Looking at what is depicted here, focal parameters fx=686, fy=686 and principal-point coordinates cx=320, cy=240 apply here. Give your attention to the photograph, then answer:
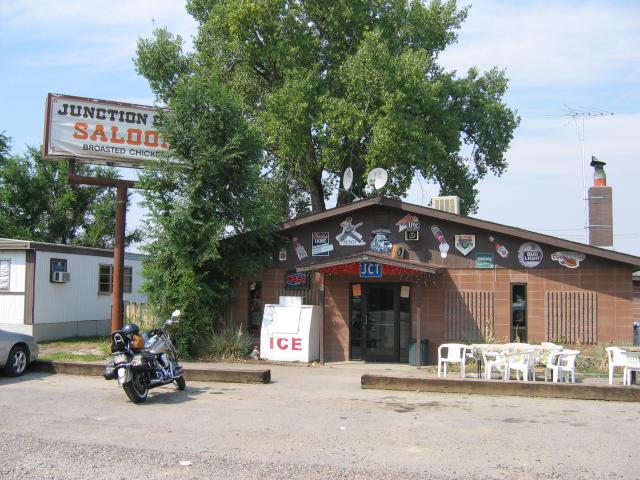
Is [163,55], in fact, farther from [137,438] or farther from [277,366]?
[137,438]

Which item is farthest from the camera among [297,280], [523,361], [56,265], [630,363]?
[56,265]

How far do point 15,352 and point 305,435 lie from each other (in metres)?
8.19

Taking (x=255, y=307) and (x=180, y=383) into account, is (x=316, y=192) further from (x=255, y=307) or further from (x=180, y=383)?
(x=180, y=383)

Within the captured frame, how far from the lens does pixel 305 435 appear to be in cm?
889

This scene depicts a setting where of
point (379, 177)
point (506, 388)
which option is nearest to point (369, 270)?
point (379, 177)

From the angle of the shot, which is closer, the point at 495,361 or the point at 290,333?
the point at 495,361

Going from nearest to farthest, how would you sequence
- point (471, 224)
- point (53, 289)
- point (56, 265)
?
point (471, 224) < point (53, 289) < point (56, 265)

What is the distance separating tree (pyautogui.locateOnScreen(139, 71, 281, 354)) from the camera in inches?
699

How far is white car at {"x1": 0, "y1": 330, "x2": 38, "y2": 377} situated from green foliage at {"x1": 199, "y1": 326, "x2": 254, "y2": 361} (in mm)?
4763

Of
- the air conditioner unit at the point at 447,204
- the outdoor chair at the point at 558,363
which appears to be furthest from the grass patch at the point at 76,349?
the outdoor chair at the point at 558,363

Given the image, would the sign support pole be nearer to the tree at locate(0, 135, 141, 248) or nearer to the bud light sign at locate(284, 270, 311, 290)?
the bud light sign at locate(284, 270, 311, 290)

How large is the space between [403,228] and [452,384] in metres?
6.63

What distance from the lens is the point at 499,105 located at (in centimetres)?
3156

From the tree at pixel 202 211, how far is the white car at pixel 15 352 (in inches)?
152
